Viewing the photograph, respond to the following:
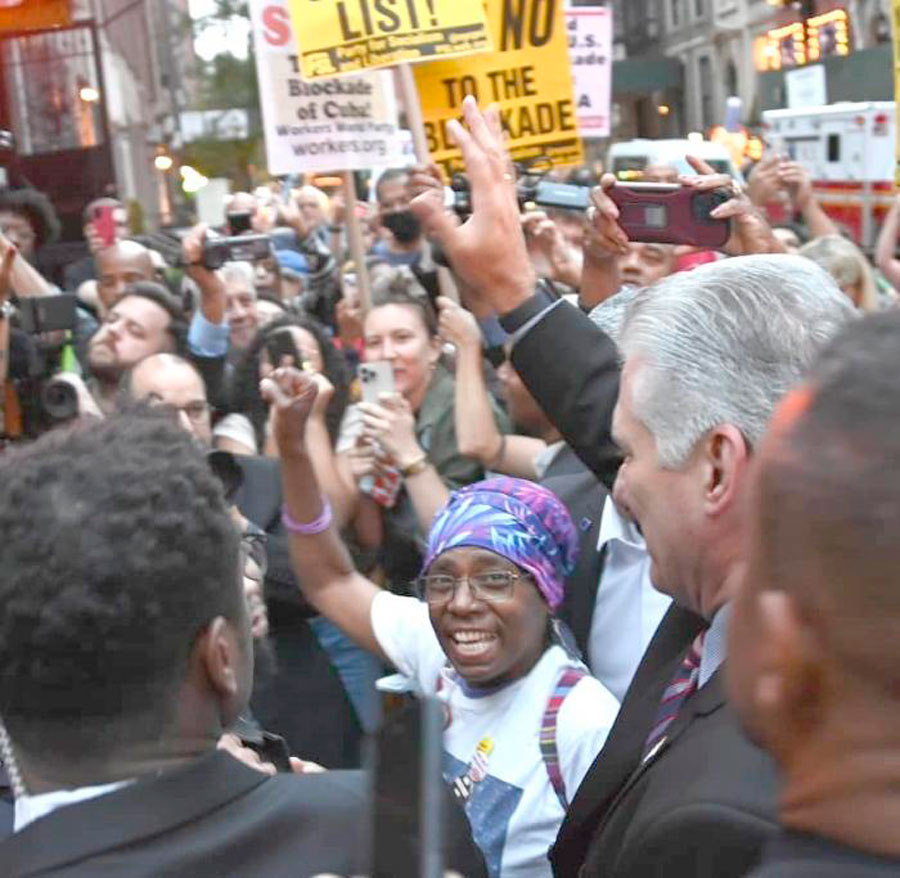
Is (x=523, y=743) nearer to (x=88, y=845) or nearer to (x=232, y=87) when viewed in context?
(x=88, y=845)

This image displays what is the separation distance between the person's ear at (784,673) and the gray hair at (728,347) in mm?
834

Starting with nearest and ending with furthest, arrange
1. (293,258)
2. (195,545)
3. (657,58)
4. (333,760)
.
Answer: (195,545)
(333,760)
(293,258)
(657,58)

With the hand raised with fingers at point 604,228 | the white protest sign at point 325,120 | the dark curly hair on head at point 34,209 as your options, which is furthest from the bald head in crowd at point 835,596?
the dark curly hair on head at point 34,209

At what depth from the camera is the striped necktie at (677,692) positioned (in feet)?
7.09

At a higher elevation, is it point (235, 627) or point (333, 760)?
point (235, 627)

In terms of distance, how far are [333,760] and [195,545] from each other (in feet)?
9.56

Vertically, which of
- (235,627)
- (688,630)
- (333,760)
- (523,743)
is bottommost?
(333,760)

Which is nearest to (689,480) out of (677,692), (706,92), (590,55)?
(677,692)

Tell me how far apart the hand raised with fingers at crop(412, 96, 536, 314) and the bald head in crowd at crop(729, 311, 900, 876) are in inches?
A: 61.8

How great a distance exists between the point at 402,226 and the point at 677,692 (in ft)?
23.5

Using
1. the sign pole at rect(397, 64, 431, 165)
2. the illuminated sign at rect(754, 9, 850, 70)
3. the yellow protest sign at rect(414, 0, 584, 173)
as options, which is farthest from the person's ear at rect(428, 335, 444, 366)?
the illuminated sign at rect(754, 9, 850, 70)

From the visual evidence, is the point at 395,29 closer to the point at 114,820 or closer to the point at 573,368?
the point at 573,368

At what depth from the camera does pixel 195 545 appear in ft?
5.65

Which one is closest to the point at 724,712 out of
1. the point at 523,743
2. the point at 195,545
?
the point at 195,545
